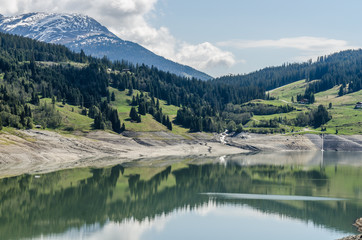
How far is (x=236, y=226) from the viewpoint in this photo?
60531 millimetres

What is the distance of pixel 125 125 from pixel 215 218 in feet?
417

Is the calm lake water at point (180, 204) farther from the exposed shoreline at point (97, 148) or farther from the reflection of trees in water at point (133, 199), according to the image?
the exposed shoreline at point (97, 148)

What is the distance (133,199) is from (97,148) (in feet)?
242

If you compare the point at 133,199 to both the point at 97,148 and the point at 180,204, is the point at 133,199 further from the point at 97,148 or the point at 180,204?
the point at 97,148

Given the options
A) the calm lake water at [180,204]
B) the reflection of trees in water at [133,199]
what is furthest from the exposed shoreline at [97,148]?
the reflection of trees in water at [133,199]

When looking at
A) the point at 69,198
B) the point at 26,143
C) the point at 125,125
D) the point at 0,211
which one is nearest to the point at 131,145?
the point at 125,125

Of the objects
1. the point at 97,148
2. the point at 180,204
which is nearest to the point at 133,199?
the point at 180,204

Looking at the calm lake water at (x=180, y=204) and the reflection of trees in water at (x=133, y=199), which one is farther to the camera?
the reflection of trees in water at (x=133, y=199)

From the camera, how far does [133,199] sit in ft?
261

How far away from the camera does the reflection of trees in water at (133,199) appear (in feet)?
200

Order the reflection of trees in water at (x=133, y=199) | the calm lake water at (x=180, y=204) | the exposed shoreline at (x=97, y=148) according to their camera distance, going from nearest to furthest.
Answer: the calm lake water at (x=180, y=204) → the reflection of trees in water at (x=133, y=199) → the exposed shoreline at (x=97, y=148)

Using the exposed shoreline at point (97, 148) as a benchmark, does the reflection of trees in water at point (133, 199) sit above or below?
below

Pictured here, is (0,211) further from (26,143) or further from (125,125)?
(125,125)

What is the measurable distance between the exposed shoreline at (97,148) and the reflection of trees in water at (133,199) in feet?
53.5
